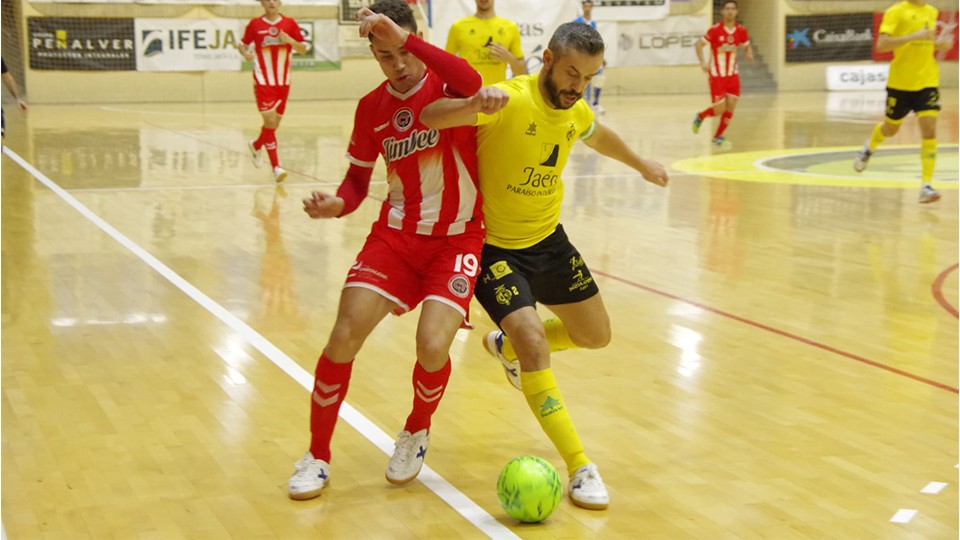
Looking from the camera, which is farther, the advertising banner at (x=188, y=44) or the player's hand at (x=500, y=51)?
the advertising banner at (x=188, y=44)

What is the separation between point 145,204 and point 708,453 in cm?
864

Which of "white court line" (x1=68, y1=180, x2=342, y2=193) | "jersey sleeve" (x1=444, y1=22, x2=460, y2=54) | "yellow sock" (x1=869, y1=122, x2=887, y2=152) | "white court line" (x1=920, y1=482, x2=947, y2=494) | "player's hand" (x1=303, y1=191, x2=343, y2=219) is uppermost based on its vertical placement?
"jersey sleeve" (x1=444, y1=22, x2=460, y2=54)

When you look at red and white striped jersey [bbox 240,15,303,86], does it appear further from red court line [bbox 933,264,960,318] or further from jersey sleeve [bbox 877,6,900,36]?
red court line [bbox 933,264,960,318]

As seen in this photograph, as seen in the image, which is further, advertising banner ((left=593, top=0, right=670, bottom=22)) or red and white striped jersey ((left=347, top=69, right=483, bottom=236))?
advertising banner ((left=593, top=0, right=670, bottom=22))

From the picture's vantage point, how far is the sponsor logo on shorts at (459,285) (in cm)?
459

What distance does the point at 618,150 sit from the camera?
5.21 metres

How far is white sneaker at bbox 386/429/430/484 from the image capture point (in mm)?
4703

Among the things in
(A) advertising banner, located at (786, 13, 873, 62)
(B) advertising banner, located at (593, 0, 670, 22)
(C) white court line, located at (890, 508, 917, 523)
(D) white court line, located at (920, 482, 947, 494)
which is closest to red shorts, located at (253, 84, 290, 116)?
(D) white court line, located at (920, 482, 947, 494)

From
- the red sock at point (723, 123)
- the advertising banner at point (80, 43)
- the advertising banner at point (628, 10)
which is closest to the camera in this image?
the red sock at point (723, 123)

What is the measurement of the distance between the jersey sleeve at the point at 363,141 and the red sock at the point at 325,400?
31.0 inches

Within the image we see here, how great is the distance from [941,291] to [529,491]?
4985 millimetres

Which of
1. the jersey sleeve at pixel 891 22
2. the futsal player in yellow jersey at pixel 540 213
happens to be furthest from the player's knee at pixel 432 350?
the jersey sleeve at pixel 891 22

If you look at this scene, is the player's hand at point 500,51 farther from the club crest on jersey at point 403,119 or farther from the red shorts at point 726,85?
the red shorts at point 726,85

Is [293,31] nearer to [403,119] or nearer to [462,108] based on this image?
[403,119]
